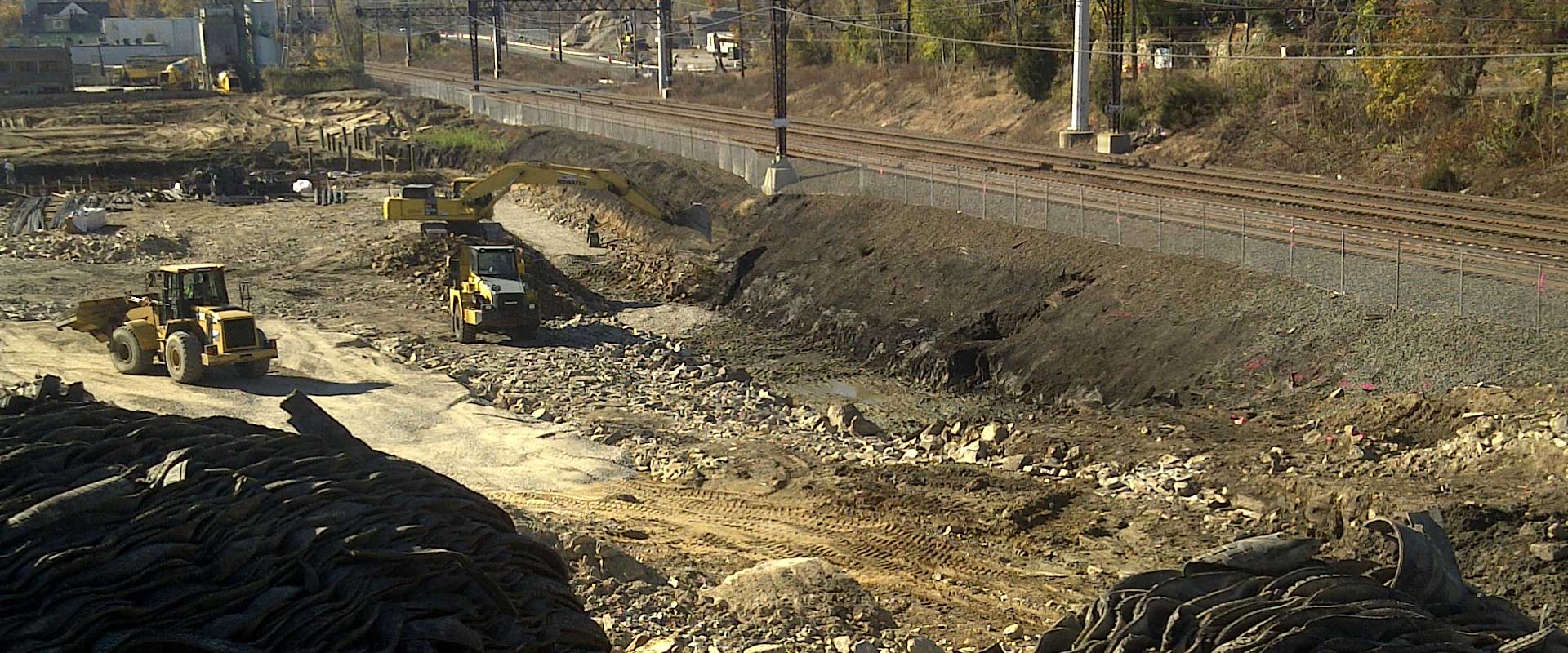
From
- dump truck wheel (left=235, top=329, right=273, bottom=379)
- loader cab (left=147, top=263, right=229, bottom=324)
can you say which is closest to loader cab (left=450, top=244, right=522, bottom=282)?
dump truck wheel (left=235, top=329, right=273, bottom=379)

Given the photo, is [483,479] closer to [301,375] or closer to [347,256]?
[301,375]

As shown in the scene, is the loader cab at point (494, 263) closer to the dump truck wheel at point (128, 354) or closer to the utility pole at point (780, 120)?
the dump truck wheel at point (128, 354)

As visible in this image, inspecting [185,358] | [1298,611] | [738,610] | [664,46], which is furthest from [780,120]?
[664,46]

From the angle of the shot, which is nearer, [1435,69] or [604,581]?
[604,581]

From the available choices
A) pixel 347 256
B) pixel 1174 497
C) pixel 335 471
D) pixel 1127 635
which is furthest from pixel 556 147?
pixel 1127 635

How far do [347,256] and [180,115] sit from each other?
176 feet

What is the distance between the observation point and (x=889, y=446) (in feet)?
86.7

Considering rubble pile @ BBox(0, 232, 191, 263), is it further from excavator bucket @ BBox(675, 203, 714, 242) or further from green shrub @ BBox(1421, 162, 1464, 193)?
green shrub @ BBox(1421, 162, 1464, 193)

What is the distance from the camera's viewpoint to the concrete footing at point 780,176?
47.4 metres

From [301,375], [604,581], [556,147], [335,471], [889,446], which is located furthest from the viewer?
[556,147]

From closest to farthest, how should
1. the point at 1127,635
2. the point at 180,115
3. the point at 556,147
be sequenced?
the point at 1127,635, the point at 556,147, the point at 180,115

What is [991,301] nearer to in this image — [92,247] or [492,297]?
[492,297]

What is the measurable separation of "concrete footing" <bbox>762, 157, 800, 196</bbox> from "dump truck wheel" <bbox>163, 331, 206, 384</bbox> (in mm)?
21800

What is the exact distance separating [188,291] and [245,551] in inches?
798
